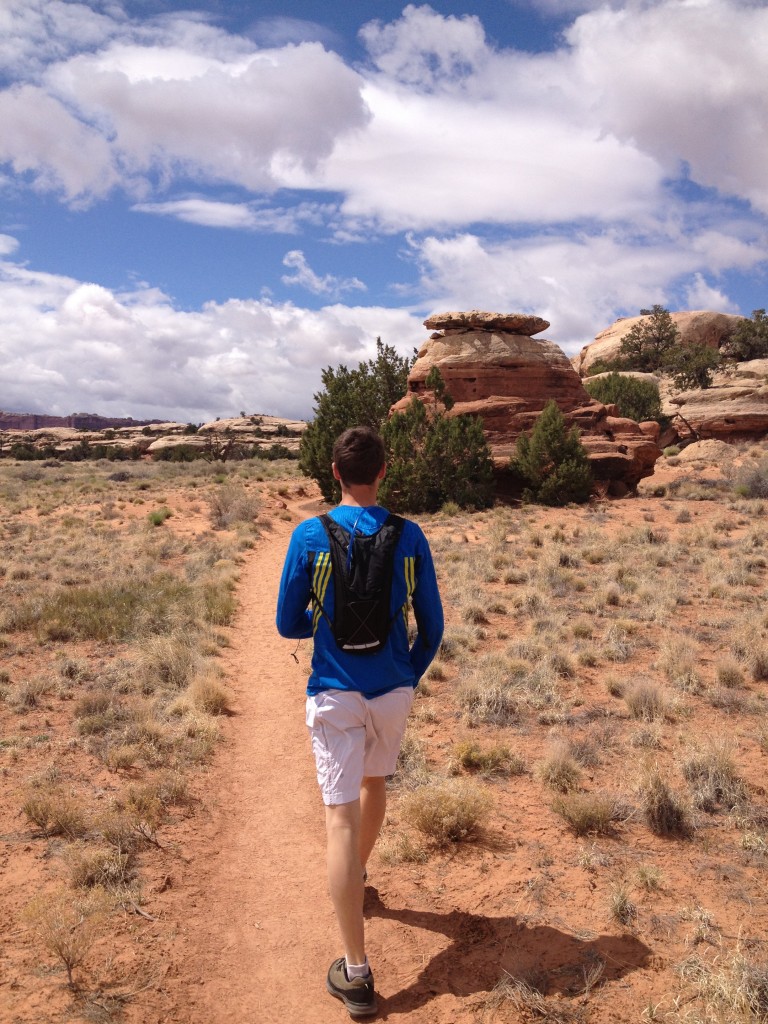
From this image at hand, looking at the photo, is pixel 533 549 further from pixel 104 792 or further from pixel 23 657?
pixel 104 792

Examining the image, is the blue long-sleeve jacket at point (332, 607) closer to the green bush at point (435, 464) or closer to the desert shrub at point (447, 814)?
the desert shrub at point (447, 814)

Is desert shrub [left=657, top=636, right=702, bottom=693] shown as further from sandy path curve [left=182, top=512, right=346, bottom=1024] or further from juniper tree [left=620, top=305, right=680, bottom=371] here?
juniper tree [left=620, top=305, right=680, bottom=371]

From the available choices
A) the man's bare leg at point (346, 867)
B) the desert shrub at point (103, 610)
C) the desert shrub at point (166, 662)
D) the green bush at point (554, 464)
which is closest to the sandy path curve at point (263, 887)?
the man's bare leg at point (346, 867)

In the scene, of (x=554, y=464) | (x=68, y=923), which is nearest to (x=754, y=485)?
(x=554, y=464)

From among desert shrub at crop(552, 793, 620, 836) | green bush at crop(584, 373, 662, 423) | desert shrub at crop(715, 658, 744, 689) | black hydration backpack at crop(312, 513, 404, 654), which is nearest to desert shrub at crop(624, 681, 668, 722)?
desert shrub at crop(715, 658, 744, 689)

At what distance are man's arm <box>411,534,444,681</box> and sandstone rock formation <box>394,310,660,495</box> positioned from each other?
2060 cm

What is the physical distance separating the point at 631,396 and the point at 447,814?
1330 inches

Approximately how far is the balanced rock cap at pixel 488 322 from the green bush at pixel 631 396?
10396mm

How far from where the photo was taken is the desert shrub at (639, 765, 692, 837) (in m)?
4.61

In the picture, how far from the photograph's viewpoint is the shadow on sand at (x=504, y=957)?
3223 mm

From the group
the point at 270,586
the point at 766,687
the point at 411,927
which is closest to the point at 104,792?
the point at 411,927

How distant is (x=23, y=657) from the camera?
8719mm

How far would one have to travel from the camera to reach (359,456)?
9.91 feet

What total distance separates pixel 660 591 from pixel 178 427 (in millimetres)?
76635
